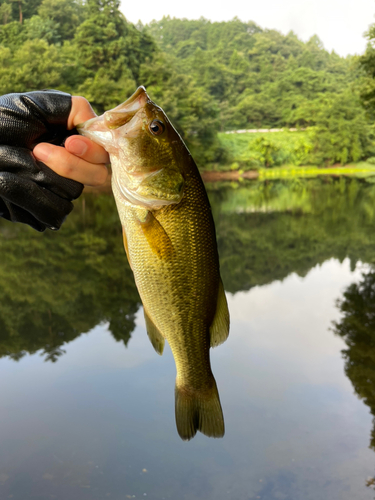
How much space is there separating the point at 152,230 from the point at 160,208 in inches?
3.8

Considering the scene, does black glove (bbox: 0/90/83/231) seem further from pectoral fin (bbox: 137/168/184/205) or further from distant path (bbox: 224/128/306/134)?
distant path (bbox: 224/128/306/134)

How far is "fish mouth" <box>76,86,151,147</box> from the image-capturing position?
1.65 m

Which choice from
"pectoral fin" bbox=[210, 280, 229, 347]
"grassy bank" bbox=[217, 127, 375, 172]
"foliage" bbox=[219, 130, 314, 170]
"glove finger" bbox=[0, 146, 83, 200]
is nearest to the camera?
"glove finger" bbox=[0, 146, 83, 200]

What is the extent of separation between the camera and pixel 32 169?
1787mm

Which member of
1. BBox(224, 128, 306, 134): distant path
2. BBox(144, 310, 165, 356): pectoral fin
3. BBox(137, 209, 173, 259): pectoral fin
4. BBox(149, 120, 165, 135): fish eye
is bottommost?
BBox(144, 310, 165, 356): pectoral fin

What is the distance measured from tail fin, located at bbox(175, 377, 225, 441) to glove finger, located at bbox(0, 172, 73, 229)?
934 millimetres

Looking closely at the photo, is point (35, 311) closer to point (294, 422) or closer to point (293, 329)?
point (293, 329)

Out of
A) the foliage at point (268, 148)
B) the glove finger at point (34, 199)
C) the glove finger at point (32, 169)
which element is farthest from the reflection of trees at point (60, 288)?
the foliage at point (268, 148)

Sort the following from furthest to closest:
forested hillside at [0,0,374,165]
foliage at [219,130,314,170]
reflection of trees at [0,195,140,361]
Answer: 1. foliage at [219,130,314,170]
2. forested hillside at [0,0,374,165]
3. reflection of trees at [0,195,140,361]

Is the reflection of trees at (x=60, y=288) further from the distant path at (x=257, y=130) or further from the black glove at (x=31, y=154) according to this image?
the distant path at (x=257, y=130)

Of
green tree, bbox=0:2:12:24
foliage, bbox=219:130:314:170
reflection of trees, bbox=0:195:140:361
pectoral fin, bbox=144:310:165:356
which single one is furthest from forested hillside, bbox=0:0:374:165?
pectoral fin, bbox=144:310:165:356

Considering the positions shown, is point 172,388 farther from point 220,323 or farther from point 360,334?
point 220,323

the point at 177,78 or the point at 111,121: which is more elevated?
the point at 177,78

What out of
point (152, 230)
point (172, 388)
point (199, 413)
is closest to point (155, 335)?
point (199, 413)
